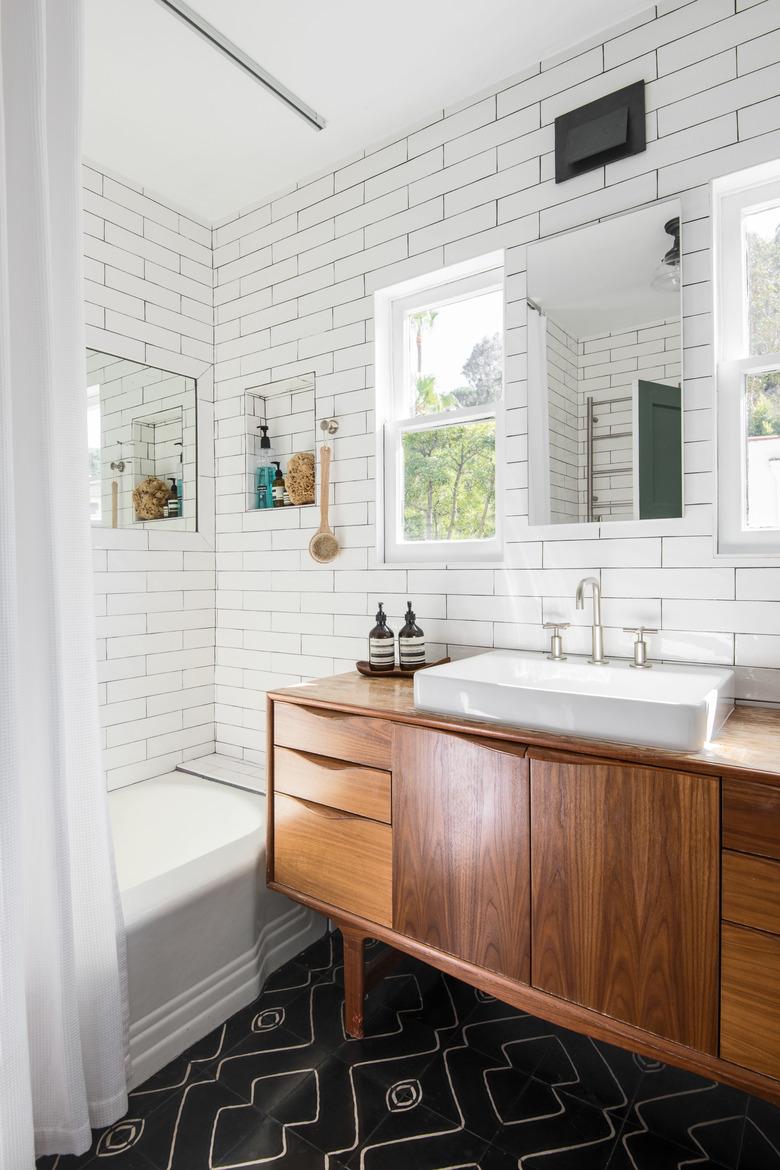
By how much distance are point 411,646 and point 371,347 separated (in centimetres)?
110

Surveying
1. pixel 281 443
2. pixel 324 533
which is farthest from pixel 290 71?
pixel 324 533

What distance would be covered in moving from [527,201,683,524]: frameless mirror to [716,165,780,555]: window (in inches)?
4.4

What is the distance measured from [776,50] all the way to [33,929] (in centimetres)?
259

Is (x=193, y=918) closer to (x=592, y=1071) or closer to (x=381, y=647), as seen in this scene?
(x=381, y=647)

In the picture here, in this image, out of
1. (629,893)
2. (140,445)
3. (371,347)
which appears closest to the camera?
(629,893)

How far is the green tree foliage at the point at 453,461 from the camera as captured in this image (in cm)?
208

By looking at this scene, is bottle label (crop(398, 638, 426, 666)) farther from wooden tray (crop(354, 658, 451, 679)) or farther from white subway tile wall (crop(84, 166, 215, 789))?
white subway tile wall (crop(84, 166, 215, 789))

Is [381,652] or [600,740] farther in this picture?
[381,652]

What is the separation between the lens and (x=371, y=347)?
2.25m

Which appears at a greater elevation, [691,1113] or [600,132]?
[600,132]

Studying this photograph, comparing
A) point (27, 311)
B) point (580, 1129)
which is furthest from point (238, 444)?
point (580, 1129)

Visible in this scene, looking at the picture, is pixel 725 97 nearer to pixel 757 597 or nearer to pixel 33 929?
pixel 757 597

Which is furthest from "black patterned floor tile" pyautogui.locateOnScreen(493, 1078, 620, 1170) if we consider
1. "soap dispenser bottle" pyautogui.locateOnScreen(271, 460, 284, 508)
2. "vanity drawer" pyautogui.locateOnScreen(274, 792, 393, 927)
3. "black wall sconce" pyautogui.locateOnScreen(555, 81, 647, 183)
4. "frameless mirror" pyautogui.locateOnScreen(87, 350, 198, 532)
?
"black wall sconce" pyautogui.locateOnScreen(555, 81, 647, 183)

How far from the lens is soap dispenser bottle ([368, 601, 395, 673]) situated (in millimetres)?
1978
